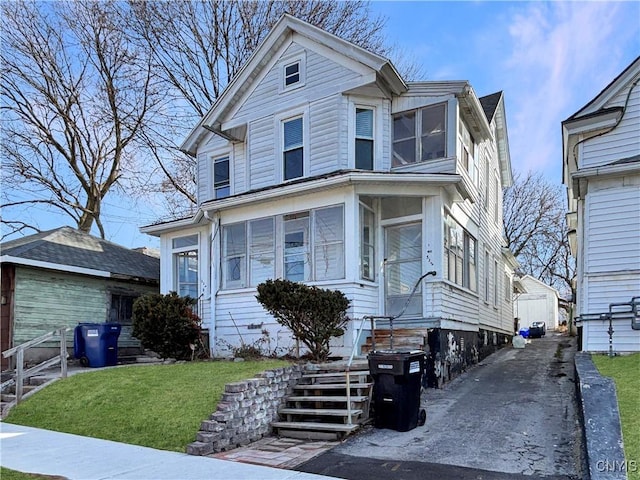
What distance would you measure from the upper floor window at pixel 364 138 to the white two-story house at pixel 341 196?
0.08 feet

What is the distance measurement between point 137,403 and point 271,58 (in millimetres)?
9193

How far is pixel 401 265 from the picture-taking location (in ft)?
38.3

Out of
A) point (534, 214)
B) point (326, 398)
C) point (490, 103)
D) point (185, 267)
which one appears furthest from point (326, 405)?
point (534, 214)

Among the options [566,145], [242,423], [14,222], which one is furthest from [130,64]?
[242,423]

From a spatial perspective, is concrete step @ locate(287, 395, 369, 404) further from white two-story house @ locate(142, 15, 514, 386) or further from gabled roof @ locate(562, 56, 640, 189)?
gabled roof @ locate(562, 56, 640, 189)

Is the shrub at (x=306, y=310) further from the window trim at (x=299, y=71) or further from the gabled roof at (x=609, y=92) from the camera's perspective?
the gabled roof at (x=609, y=92)

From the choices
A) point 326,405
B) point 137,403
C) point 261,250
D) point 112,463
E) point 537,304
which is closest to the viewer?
point 112,463

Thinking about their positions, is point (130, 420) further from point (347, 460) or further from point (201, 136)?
point (201, 136)

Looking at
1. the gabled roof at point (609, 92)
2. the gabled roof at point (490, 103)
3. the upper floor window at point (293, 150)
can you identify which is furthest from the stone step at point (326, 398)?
the gabled roof at point (490, 103)

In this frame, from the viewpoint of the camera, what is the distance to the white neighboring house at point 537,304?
1334 inches

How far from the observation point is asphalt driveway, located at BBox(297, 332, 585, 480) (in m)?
5.10

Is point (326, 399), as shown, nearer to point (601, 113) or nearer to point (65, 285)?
point (601, 113)

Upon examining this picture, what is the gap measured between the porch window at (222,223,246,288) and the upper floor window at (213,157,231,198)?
1900 millimetres

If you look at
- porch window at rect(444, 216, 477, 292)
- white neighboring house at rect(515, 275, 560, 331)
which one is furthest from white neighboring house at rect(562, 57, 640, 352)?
white neighboring house at rect(515, 275, 560, 331)
